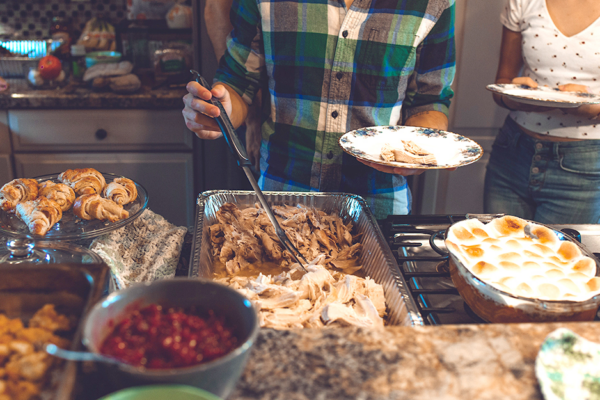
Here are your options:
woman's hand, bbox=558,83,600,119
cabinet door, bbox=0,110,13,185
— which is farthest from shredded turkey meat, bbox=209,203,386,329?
cabinet door, bbox=0,110,13,185

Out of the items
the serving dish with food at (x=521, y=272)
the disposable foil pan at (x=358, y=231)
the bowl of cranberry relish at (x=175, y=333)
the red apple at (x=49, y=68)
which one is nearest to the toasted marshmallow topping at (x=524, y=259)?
the serving dish with food at (x=521, y=272)

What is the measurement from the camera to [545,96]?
1.46m

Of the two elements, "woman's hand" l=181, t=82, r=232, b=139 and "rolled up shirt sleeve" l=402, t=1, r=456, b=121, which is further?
"rolled up shirt sleeve" l=402, t=1, r=456, b=121

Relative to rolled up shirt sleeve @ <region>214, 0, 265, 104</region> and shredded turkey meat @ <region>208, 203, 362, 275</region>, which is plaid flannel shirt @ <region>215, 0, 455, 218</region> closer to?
rolled up shirt sleeve @ <region>214, 0, 265, 104</region>

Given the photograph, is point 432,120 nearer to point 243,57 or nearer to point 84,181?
point 243,57

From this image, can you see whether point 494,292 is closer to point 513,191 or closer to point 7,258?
point 7,258

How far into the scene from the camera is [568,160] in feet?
5.31

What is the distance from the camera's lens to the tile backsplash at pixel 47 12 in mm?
2668

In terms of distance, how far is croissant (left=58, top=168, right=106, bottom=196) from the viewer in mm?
1080

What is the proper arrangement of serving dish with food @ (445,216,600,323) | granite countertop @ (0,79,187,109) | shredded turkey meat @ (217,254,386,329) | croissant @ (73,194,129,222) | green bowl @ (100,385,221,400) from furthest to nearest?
granite countertop @ (0,79,187,109), croissant @ (73,194,129,222), shredded turkey meat @ (217,254,386,329), serving dish with food @ (445,216,600,323), green bowl @ (100,385,221,400)

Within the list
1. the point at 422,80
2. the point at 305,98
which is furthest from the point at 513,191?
the point at 305,98

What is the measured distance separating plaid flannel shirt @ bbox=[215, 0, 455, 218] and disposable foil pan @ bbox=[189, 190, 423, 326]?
0.17 m

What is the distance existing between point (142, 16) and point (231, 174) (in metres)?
1.10

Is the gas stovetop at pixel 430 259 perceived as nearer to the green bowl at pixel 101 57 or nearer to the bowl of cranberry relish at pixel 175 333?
the bowl of cranberry relish at pixel 175 333
